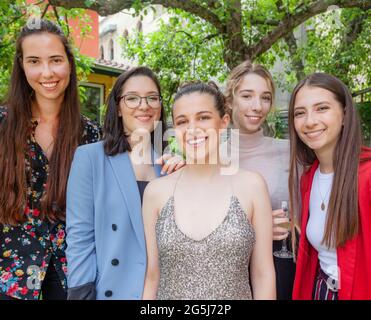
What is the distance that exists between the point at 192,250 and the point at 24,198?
1093 mm

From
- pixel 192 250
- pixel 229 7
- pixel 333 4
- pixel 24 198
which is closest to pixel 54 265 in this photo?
pixel 24 198

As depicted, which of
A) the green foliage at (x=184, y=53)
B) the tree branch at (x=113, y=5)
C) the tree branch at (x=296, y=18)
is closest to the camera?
the tree branch at (x=113, y=5)

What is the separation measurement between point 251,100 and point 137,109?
0.91 meters

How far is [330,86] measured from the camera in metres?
2.41

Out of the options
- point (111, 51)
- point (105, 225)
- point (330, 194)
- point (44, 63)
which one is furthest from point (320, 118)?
point (111, 51)

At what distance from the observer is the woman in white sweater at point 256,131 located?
292 centimetres

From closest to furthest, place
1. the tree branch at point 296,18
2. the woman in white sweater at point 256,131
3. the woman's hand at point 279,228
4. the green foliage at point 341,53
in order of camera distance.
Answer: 1. the woman's hand at point 279,228
2. the woman in white sweater at point 256,131
3. the tree branch at point 296,18
4. the green foliage at point 341,53

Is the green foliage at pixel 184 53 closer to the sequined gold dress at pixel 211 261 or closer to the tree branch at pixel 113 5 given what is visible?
the tree branch at pixel 113 5

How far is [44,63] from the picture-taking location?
2.68 meters

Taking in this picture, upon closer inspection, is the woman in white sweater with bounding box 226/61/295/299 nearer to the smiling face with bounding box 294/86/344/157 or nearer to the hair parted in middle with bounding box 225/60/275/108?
the hair parted in middle with bounding box 225/60/275/108

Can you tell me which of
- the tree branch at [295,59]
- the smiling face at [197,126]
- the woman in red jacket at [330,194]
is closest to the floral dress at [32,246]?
the smiling face at [197,126]

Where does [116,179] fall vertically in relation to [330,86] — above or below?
below
